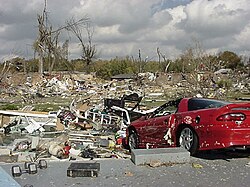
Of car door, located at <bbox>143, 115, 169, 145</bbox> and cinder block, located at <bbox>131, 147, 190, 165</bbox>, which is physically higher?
car door, located at <bbox>143, 115, 169, 145</bbox>

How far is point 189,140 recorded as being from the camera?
28.3 ft

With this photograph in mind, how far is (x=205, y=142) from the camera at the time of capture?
8219 mm

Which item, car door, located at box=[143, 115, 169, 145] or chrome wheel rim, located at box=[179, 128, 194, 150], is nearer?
chrome wheel rim, located at box=[179, 128, 194, 150]

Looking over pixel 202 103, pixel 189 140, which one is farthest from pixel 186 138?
pixel 202 103

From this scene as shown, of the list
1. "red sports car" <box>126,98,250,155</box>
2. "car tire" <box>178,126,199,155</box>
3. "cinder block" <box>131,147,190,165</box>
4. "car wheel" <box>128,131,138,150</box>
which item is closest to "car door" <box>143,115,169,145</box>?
"red sports car" <box>126,98,250,155</box>

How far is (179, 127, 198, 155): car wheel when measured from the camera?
848cm

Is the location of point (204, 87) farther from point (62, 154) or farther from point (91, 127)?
point (62, 154)

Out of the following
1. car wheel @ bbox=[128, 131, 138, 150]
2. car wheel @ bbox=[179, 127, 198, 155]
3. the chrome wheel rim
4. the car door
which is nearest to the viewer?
car wheel @ bbox=[179, 127, 198, 155]

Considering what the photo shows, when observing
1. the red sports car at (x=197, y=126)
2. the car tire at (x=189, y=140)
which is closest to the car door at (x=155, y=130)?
the red sports car at (x=197, y=126)

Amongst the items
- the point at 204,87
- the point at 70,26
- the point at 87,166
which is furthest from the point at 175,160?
the point at 70,26

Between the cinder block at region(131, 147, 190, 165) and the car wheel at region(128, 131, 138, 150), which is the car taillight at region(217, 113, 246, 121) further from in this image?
the car wheel at region(128, 131, 138, 150)

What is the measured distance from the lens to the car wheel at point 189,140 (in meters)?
8.48

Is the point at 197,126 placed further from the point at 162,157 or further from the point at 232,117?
the point at 162,157

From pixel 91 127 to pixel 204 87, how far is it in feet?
30.2
